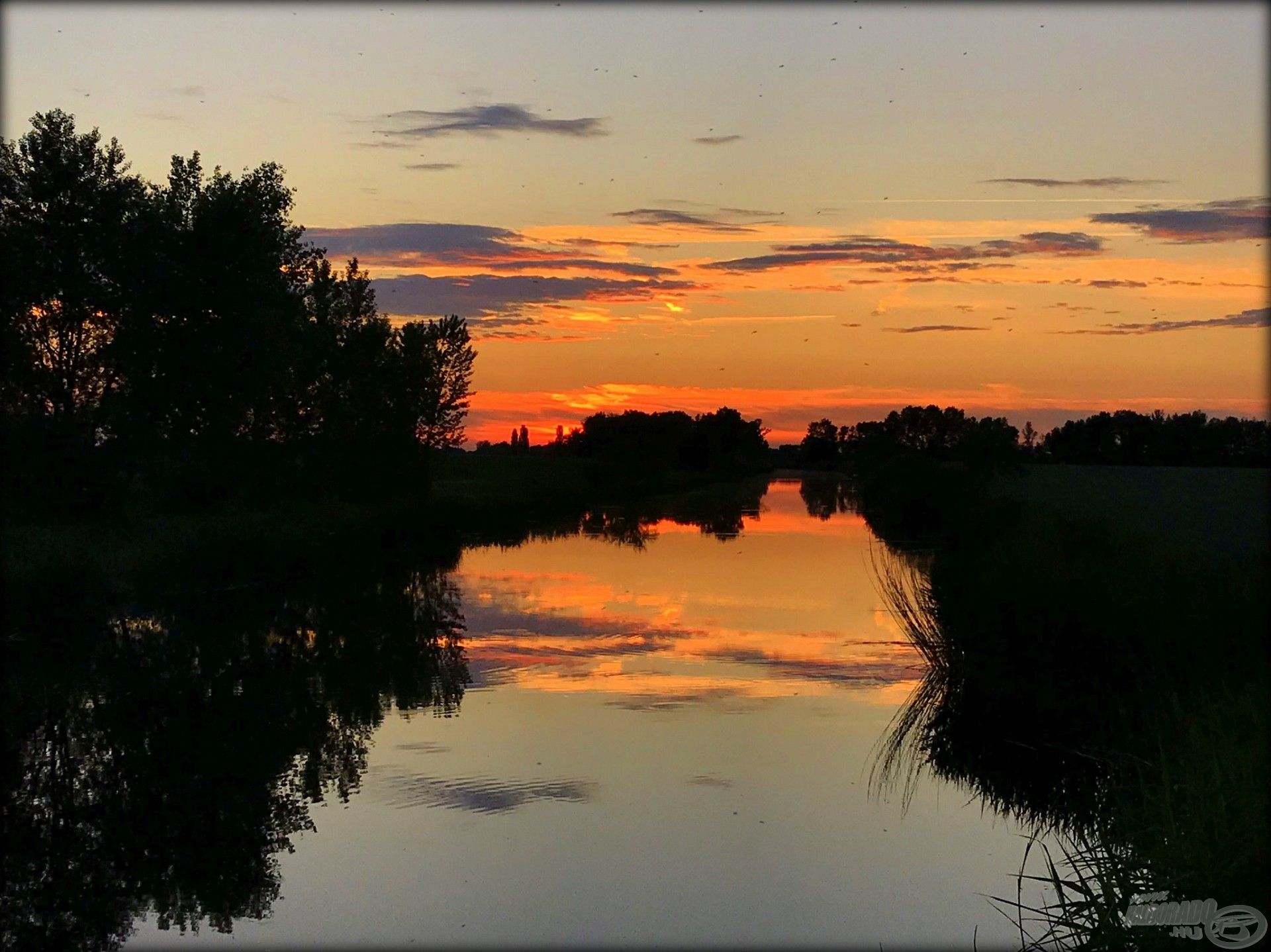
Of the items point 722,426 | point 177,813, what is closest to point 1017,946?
point 177,813

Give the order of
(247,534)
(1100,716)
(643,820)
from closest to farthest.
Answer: (643,820)
(1100,716)
(247,534)

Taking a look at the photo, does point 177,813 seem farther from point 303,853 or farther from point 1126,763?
point 1126,763

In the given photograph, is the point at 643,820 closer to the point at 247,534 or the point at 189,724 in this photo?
the point at 189,724

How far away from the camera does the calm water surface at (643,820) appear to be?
861 centimetres

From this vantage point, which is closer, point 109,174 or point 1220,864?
point 1220,864

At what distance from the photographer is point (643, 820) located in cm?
1077

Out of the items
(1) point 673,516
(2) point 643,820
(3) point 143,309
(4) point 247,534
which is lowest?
(2) point 643,820

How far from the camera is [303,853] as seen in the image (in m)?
9.83

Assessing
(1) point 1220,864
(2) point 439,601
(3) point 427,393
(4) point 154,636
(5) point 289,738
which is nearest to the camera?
(1) point 1220,864

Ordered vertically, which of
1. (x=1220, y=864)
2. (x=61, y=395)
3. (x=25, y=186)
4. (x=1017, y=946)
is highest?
(x=25, y=186)

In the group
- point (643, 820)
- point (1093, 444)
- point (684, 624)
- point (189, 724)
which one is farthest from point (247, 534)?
point (1093, 444)

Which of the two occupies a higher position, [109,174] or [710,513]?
[109,174]

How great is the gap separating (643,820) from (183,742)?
16.9 ft

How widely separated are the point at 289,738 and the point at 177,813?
2674 mm
